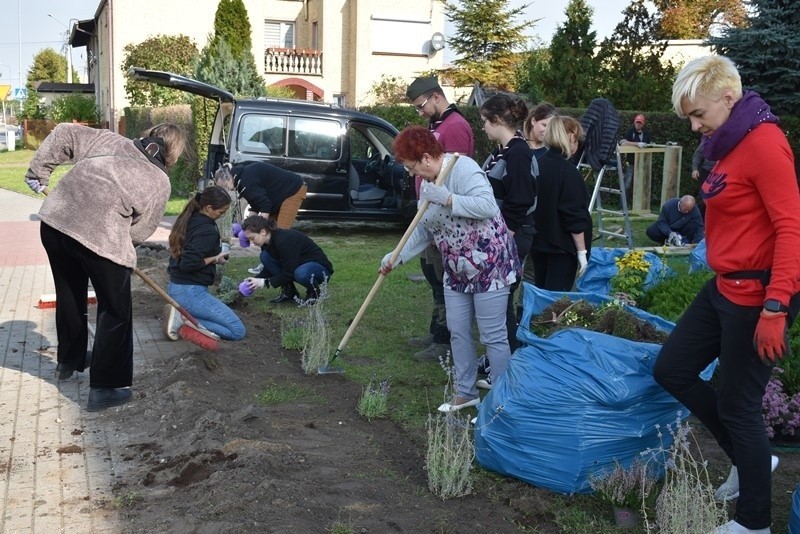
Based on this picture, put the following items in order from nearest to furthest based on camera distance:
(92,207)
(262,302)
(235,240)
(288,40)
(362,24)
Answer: (92,207)
(262,302)
(235,240)
(362,24)
(288,40)

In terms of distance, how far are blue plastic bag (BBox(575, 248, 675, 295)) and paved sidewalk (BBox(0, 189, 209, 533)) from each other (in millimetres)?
3105

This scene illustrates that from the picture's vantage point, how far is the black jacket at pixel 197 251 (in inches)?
261

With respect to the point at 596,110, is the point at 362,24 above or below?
above

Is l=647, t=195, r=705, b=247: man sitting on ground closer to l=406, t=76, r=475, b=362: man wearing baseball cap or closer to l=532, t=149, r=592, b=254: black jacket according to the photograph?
l=406, t=76, r=475, b=362: man wearing baseball cap

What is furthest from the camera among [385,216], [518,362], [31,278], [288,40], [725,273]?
[288,40]

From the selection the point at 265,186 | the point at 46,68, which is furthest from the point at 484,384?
the point at 46,68

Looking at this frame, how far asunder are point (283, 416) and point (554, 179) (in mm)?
2303

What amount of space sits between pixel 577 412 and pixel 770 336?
99 cm

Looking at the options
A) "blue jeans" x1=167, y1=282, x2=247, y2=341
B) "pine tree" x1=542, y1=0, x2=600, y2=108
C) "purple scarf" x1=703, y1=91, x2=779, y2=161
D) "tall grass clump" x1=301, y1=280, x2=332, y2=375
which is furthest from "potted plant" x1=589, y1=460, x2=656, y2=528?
"pine tree" x1=542, y1=0, x2=600, y2=108

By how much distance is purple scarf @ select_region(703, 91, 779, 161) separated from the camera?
3225 mm

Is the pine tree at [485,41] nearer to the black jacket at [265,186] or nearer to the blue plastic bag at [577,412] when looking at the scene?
the black jacket at [265,186]

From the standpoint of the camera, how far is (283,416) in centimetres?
505

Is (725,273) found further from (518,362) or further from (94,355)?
(94,355)

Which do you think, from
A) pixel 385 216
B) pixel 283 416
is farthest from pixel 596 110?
pixel 283 416
